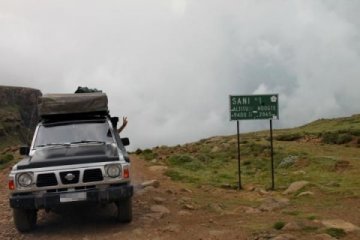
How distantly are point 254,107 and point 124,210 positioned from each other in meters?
8.25

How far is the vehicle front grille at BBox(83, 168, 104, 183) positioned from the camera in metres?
10.5

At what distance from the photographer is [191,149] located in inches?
1155

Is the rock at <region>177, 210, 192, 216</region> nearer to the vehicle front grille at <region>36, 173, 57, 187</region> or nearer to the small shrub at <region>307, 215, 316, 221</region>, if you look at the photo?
the small shrub at <region>307, 215, 316, 221</region>

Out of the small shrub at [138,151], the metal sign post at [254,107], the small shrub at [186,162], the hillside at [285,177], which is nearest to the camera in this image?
the hillside at [285,177]

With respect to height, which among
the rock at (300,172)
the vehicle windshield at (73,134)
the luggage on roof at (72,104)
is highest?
the luggage on roof at (72,104)

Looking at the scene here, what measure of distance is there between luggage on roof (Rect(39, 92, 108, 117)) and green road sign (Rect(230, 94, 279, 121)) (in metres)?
5.88

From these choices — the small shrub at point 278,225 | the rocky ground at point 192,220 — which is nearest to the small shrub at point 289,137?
the rocky ground at point 192,220

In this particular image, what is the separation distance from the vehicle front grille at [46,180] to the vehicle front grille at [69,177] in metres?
0.16

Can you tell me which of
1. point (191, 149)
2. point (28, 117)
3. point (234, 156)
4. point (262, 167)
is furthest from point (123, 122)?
point (28, 117)

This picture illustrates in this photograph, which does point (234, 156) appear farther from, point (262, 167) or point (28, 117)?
point (28, 117)

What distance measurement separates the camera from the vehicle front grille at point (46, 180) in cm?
1047

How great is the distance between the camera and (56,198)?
10422mm

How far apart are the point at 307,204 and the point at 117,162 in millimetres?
5778

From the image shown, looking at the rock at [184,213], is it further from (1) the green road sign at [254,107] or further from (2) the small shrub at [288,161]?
(2) the small shrub at [288,161]
